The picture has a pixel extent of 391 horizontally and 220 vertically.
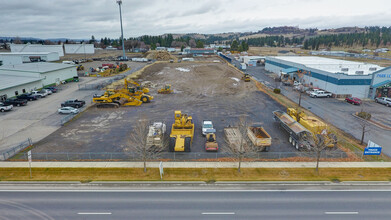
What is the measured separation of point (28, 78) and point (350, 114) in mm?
72190

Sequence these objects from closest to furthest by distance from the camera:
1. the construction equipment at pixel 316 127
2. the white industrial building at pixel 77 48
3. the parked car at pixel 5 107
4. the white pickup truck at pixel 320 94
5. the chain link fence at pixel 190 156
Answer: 1. the chain link fence at pixel 190 156
2. the construction equipment at pixel 316 127
3. the parked car at pixel 5 107
4. the white pickup truck at pixel 320 94
5. the white industrial building at pixel 77 48

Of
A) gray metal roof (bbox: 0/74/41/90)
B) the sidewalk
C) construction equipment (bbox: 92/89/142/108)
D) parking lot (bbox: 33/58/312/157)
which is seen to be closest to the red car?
parking lot (bbox: 33/58/312/157)

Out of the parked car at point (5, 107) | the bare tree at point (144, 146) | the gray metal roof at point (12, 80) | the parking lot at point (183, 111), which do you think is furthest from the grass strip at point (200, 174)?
the gray metal roof at point (12, 80)

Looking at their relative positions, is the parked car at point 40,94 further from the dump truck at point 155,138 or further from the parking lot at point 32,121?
the dump truck at point 155,138

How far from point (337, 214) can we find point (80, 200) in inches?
767

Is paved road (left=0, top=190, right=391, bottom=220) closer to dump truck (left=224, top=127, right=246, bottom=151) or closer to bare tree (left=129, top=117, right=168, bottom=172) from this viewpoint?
bare tree (left=129, top=117, right=168, bottom=172)

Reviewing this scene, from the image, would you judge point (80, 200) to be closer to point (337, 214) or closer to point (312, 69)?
point (337, 214)

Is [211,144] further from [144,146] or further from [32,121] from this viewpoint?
[32,121]

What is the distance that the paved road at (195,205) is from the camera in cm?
1630

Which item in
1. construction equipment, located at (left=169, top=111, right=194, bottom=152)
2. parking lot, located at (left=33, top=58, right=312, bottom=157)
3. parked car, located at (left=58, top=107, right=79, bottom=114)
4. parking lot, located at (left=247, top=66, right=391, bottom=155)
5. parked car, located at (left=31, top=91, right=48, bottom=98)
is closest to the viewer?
construction equipment, located at (left=169, top=111, right=194, bottom=152)

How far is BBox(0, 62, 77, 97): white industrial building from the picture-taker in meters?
50.4

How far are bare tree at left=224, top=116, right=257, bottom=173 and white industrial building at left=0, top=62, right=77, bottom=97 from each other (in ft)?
157

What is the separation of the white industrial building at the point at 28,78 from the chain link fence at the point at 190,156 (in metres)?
33.4

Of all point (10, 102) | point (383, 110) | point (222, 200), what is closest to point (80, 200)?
point (222, 200)
